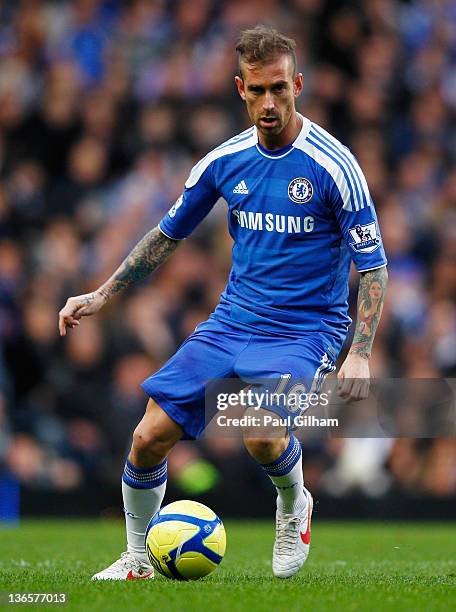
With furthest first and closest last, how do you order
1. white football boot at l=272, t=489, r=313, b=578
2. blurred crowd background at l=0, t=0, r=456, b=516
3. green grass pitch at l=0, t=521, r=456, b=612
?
blurred crowd background at l=0, t=0, r=456, b=516
white football boot at l=272, t=489, r=313, b=578
green grass pitch at l=0, t=521, r=456, b=612

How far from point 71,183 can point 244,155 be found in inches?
277

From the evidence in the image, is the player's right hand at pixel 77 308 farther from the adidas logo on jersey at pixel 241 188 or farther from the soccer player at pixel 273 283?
the adidas logo on jersey at pixel 241 188

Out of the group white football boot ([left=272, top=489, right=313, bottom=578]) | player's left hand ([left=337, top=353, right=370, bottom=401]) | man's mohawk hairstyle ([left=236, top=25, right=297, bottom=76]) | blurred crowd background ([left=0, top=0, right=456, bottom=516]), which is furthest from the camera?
blurred crowd background ([left=0, top=0, right=456, bottom=516])

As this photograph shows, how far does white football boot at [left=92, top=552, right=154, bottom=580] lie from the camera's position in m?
5.95

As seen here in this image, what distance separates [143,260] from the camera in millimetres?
6375

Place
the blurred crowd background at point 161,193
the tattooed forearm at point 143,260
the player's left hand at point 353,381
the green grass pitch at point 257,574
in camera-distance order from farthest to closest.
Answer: the blurred crowd background at point 161,193
the tattooed forearm at point 143,260
the player's left hand at point 353,381
the green grass pitch at point 257,574

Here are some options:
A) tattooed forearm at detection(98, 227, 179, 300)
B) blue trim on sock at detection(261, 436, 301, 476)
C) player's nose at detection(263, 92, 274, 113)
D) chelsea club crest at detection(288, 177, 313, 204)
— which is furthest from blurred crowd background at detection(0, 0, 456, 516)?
player's nose at detection(263, 92, 274, 113)

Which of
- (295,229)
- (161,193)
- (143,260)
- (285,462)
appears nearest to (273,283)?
(295,229)

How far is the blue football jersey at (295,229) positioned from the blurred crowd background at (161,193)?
204 inches

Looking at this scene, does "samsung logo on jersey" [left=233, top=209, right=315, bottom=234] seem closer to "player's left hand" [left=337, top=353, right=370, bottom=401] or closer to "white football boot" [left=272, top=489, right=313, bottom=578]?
"player's left hand" [left=337, top=353, right=370, bottom=401]

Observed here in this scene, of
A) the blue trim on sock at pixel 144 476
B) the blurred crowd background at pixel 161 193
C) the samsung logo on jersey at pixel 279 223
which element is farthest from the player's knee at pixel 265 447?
the blurred crowd background at pixel 161 193

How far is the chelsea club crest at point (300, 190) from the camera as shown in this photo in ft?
19.4

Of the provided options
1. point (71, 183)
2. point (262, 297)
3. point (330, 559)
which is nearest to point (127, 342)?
point (71, 183)

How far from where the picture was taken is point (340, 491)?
11.6m
